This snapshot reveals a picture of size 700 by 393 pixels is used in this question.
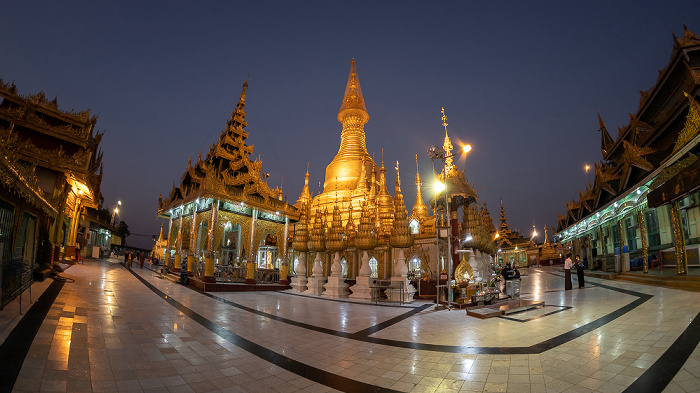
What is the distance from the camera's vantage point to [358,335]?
19.7 ft

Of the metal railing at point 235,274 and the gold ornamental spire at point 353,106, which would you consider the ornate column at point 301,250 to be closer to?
the metal railing at point 235,274

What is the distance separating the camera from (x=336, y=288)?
13570 mm

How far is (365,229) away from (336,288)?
2856mm

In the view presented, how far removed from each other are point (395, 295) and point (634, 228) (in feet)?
52.1

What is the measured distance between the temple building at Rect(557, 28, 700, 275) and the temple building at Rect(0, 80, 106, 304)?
61.7ft

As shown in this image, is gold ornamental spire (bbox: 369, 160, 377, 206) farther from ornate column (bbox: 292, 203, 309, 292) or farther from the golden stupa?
ornate column (bbox: 292, 203, 309, 292)

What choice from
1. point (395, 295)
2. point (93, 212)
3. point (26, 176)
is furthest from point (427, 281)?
point (93, 212)

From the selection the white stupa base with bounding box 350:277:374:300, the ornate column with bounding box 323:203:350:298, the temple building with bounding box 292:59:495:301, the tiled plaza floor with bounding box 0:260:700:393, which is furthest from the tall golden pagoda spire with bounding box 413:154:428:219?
the tiled plaza floor with bounding box 0:260:700:393

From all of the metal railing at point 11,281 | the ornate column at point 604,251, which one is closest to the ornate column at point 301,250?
the metal railing at point 11,281

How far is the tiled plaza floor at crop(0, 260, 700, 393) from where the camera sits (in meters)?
3.37

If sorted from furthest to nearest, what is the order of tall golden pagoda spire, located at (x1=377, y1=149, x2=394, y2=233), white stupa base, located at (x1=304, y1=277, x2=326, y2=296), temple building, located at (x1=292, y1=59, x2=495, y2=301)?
1. tall golden pagoda spire, located at (x1=377, y1=149, x2=394, y2=233)
2. white stupa base, located at (x1=304, y1=277, x2=326, y2=296)
3. temple building, located at (x1=292, y1=59, x2=495, y2=301)

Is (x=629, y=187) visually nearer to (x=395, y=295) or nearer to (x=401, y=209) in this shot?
(x=401, y=209)

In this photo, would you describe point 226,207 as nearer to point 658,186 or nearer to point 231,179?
point 231,179

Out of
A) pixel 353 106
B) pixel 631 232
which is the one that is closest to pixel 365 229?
pixel 631 232
